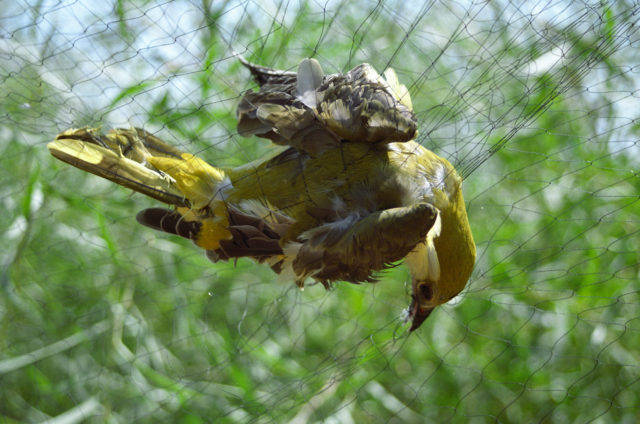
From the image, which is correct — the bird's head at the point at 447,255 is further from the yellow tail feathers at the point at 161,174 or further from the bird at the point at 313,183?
the yellow tail feathers at the point at 161,174

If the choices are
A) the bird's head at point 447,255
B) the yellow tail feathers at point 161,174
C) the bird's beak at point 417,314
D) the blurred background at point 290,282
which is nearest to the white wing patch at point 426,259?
the bird's head at point 447,255

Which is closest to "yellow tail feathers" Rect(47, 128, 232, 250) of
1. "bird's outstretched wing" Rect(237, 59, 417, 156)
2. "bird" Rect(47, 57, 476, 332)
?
"bird" Rect(47, 57, 476, 332)

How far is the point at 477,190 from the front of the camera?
344cm

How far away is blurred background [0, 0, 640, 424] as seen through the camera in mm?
2588

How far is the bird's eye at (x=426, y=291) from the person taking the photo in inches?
87.4

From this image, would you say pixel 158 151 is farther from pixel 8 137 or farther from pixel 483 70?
pixel 8 137

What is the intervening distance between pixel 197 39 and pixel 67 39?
1.81 ft

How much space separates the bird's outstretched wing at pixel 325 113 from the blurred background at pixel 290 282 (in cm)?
39

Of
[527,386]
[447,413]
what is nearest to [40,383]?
[447,413]

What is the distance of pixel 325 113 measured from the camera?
6.63 ft

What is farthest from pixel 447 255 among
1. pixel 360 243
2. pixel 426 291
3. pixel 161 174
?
pixel 161 174

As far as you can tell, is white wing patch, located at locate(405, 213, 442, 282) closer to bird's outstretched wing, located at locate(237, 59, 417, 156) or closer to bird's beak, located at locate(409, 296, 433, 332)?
bird's beak, located at locate(409, 296, 433, 332)

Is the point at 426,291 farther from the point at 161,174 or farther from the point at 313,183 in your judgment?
the point at 161,174

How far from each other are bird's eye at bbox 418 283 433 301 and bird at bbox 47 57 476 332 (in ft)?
0.04
